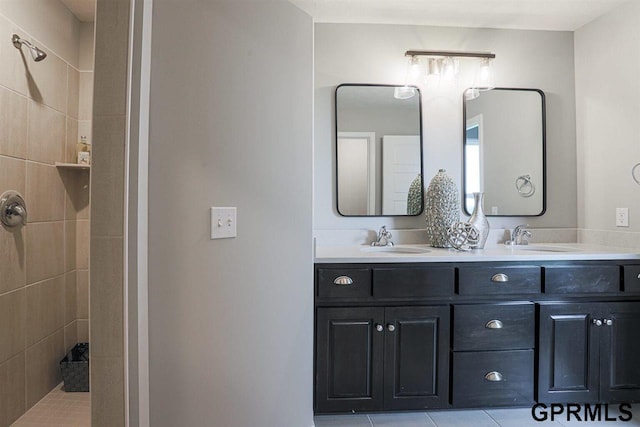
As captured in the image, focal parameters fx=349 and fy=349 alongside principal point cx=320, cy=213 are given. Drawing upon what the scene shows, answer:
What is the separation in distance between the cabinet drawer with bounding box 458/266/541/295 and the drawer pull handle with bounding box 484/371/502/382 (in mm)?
432

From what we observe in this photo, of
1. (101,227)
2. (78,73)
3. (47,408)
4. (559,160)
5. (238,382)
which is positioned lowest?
(47,408)

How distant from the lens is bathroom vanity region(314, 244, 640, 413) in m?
1.85

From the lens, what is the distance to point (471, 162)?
8.14 ft

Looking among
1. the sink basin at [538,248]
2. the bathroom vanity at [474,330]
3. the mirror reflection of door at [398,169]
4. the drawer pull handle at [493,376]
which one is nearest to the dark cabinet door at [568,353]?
the bathroom vanity at [474,330]

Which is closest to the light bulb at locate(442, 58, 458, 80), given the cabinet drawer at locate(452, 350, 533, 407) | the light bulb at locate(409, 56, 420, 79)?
the light bulb at locate(409, 56, 420, 79)

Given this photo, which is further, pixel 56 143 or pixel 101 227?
pixel 56 143

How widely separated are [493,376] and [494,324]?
0.28 meters

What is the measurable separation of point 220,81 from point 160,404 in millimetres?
1179

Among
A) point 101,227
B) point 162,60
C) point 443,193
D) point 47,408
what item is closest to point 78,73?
point 162,60

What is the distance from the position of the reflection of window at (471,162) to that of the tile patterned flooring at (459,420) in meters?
1.27

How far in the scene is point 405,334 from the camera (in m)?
1.87

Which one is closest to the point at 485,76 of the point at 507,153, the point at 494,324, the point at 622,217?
the point at 507,153

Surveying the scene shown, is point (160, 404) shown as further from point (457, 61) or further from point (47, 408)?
point (457, 61)

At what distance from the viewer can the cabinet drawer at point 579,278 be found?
1.90 m
